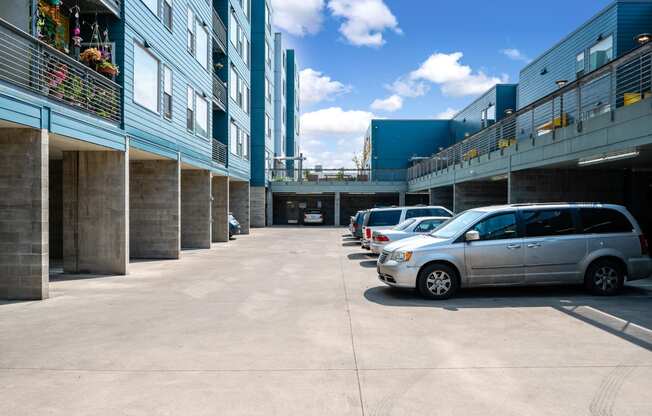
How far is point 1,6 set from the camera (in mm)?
9484

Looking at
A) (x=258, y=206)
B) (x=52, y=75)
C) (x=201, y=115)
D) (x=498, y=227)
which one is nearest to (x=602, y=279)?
(x=498, y=227)

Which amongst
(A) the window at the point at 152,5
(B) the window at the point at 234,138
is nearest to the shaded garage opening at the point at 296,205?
(B) the window at the point at 234,138

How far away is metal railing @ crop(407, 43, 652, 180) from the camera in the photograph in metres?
10.6

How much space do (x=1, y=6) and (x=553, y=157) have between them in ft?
45.2

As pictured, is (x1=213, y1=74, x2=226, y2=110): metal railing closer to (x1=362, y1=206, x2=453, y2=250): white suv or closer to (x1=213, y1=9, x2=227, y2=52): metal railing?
(x1=213, y1=9, x2=227, y2=52): metal railing

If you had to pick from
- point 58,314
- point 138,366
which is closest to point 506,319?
point 138,366

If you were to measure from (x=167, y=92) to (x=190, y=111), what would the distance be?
2627 mm

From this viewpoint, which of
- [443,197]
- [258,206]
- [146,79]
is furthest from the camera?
[258,206]

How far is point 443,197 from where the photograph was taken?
2967cm

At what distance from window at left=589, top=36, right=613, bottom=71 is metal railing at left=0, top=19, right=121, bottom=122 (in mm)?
19977

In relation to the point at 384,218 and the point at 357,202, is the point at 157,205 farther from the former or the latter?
the point at 357,202

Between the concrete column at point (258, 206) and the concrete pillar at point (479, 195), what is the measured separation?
1890 centimetres

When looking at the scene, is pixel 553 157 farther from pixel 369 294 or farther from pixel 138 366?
pixel 138 366

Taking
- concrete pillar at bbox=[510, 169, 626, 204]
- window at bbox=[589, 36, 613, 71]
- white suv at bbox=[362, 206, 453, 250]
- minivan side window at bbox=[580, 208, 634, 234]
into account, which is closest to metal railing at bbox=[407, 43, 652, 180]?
concrete pillar at bbox=[510, 169, 626, 204]
